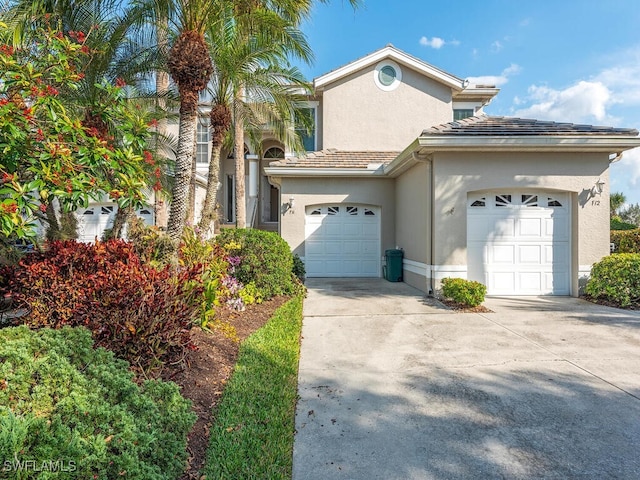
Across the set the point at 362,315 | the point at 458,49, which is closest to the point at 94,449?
the point at 362,315

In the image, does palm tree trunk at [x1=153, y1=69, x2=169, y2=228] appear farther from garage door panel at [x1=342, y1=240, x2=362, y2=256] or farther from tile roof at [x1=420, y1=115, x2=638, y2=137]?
tile roof at [x1=420, y1=115, x2=638, y2=137]

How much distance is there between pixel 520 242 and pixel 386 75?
998 centimetres

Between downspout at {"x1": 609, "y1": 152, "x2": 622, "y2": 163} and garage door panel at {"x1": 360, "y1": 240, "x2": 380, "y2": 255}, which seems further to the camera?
garage door panel at {"x1": 360, "y1": 240, "x2": 380, "y2": 255}

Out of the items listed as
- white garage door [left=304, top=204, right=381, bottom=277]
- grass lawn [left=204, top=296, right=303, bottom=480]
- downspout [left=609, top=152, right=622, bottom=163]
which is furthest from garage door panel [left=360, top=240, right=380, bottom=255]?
grass lawn [left=204, top=296, right=303, bottom=480]

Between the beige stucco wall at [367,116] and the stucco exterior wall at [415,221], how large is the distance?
3997 millimetres

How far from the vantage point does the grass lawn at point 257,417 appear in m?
2.78

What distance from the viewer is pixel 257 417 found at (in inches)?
135

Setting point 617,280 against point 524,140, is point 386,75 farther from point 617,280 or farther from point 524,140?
point 617,280

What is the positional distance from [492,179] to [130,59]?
31.4ft

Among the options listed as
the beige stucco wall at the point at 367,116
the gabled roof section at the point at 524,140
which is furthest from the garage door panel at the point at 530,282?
the beige stucco wall at the point at 367,116

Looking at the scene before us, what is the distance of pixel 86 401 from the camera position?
8.93 feet

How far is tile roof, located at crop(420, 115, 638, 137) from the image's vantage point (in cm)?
912

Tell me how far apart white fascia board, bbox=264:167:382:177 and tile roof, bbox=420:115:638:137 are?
326 cm

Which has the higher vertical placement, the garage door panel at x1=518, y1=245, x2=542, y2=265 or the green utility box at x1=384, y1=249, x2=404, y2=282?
the garage door panel at x1=518, y1=245, x2=542, y2=265
